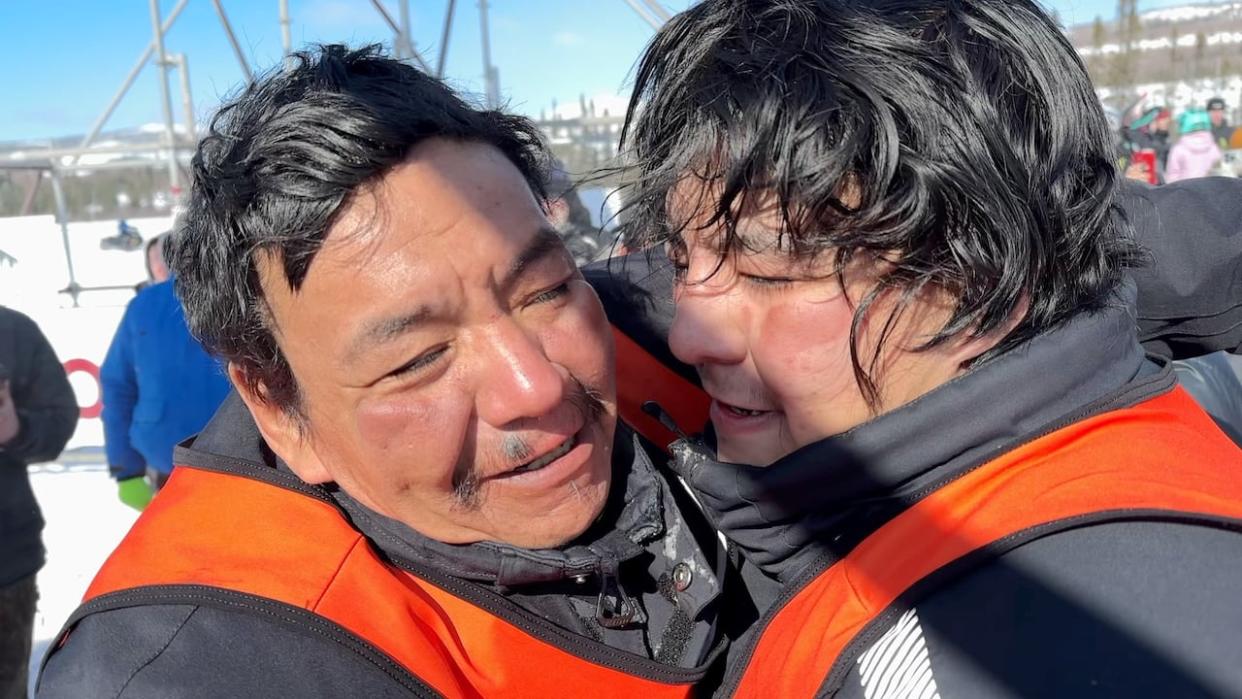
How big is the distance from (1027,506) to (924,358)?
0.93 feet

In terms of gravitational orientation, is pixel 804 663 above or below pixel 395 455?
below

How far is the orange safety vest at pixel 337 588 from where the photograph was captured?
1.12m

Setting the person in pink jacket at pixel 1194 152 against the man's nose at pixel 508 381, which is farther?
the person in pink jacket at pixel 1194 152

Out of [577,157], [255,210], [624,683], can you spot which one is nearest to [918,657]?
[624,683]

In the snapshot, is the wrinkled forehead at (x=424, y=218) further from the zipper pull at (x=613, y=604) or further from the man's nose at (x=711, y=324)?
the zipper pull at (x=613, y=604)

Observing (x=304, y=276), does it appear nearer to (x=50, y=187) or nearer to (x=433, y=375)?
(x=433, y=375)

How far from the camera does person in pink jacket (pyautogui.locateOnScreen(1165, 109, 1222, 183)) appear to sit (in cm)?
880

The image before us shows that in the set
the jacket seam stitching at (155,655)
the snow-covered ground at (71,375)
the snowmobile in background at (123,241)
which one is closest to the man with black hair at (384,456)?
the jacket seam stitching at (155,655)

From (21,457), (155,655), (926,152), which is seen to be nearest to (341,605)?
(155,655)

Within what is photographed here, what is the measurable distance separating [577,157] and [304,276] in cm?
702

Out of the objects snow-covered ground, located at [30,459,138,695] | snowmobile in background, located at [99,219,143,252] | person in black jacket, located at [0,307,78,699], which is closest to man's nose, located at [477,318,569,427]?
person in black jacket, located at [0,307,78,699]

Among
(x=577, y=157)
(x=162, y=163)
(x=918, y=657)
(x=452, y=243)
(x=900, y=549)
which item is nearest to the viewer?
(x=918, y=657)

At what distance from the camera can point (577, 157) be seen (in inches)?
318

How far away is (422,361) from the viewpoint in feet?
4.12
